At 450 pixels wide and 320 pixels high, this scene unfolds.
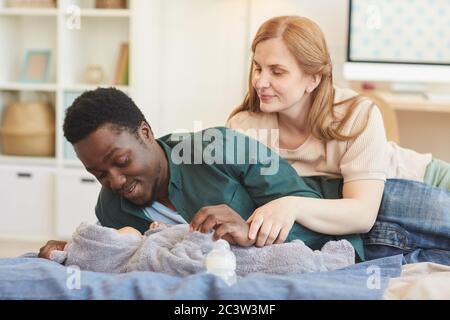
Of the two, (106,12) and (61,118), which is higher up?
(106,12)

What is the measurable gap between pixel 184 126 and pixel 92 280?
254 cm

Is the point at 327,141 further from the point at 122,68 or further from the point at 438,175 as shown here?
the point at 122,68

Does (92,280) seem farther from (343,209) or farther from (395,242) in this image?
(395,242)

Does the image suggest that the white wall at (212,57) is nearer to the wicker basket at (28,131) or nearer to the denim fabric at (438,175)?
the wicker basket at (28,131)

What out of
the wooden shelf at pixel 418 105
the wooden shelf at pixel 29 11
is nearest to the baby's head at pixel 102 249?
the wooden shelf at pixel 418 105

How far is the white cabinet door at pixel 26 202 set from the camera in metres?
3.26

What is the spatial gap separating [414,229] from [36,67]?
2.48m

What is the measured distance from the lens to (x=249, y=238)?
1.11 metres

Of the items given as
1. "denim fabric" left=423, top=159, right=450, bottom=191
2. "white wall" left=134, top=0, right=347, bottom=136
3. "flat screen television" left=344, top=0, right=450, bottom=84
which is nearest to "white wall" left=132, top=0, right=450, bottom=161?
"white wall" left=134, top=0, right=347, bottom=136

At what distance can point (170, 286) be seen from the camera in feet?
3.18

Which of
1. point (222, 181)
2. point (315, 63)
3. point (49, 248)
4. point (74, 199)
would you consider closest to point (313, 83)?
point (315, 63)

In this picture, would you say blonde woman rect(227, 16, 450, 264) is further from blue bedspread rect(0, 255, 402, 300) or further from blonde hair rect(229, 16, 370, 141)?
blue bedspread rect(0, 255, 402, 300)

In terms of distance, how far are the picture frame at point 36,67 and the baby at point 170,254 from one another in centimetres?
237

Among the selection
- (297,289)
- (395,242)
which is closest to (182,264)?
(297,289)
